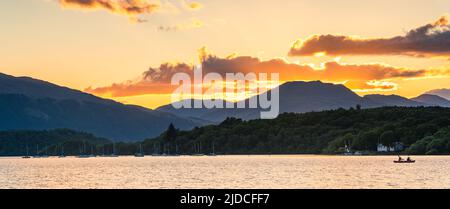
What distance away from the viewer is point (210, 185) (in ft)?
358
